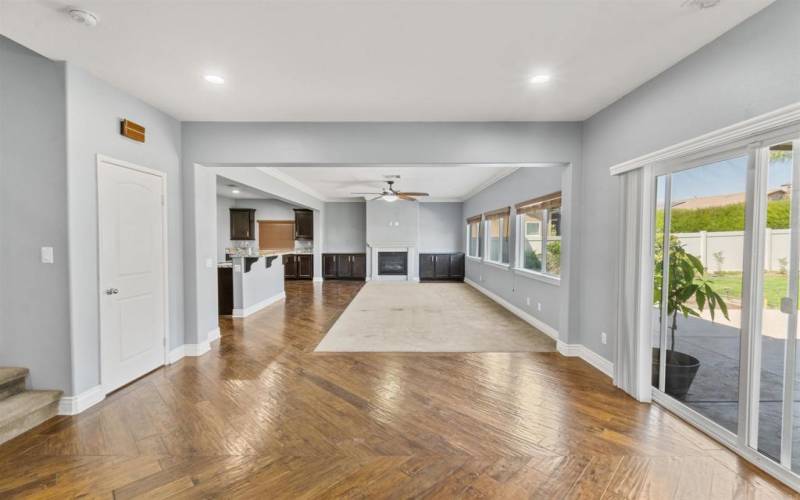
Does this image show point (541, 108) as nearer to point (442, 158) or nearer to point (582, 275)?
point (442, 158)

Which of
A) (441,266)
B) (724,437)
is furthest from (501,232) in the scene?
(724,437)

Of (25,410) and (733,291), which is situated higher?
(733,291)

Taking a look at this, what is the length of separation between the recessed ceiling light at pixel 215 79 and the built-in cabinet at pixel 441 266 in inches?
337

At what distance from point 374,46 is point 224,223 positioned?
946cm

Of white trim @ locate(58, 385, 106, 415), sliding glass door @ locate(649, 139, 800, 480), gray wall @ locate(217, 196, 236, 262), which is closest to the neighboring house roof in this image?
sliding glass door @ locate(649, 139, 800, 480)

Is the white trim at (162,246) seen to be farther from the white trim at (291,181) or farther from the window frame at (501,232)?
the window frame at (501,232)

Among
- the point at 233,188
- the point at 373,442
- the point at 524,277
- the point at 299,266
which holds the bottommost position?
the point at 373,442

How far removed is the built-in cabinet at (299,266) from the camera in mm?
10578

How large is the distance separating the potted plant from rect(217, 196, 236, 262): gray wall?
10458 millimetres

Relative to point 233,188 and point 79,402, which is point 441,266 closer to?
point 233,188

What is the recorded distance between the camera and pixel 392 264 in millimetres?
10930

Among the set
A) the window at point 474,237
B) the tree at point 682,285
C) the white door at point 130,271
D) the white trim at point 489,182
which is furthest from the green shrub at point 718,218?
the window at point 474,237

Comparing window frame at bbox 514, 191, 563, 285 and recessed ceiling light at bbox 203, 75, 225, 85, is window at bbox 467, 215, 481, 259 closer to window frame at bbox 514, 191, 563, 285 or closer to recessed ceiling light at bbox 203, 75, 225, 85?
window frame at bbox 514, 191, 563, 285

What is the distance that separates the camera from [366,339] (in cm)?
461
